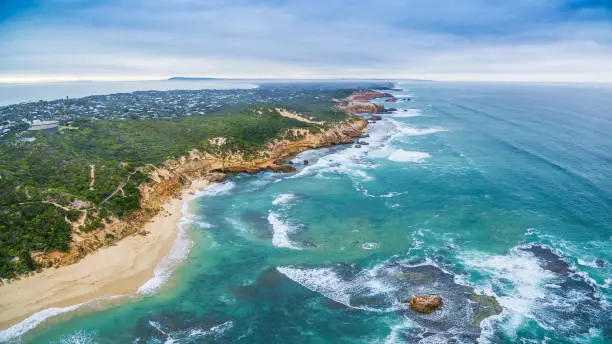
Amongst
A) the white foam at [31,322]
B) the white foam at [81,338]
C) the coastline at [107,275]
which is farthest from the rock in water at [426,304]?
the white foam at [31,322]

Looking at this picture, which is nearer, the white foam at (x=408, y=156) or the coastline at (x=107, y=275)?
the coastline at (x=107, y=275)

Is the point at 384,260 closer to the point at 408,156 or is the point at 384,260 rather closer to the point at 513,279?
the point at 513,279

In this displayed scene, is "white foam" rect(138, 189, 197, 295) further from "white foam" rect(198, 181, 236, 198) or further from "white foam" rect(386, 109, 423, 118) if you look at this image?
"white foam" rect(386, 109, 423, 118)

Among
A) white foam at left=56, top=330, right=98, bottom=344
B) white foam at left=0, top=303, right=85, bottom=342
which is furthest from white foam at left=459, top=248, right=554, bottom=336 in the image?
white foam at left=0, top=303, right=85, bottom=342

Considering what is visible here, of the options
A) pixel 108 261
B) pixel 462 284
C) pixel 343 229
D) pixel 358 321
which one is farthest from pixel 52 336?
pixel 462 284

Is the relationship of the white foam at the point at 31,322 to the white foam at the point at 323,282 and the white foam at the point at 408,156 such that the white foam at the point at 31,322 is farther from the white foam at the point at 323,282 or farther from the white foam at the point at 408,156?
the white foam at the point at 408,156

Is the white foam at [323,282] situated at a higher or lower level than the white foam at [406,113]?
lower

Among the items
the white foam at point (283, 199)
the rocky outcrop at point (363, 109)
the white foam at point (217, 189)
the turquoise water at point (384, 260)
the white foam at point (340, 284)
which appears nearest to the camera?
the turquoise water at point (384, 260)
